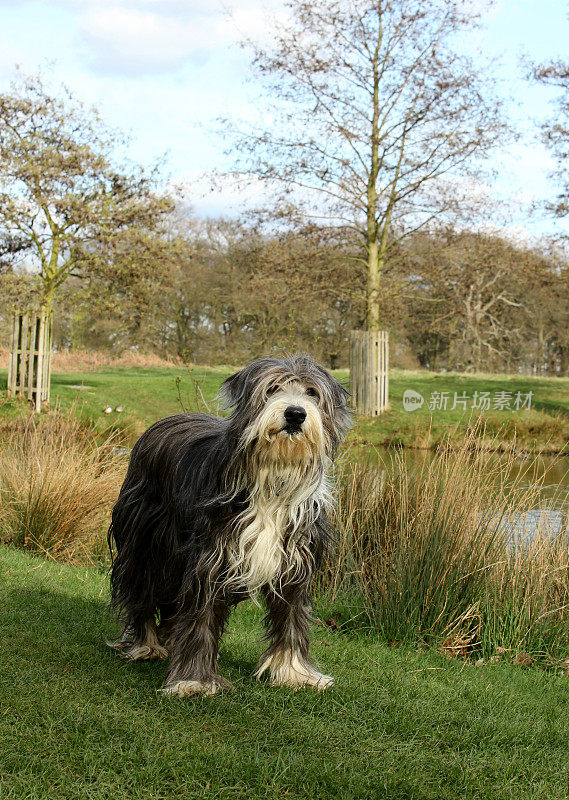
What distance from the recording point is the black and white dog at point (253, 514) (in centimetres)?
325

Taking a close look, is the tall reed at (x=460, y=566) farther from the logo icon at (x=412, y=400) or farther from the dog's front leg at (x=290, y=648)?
the logo icon at (x=412, y=400)

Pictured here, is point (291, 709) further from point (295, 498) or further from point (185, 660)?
point (295, 498)

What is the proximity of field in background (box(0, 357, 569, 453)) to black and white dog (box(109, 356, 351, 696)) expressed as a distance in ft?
24.4

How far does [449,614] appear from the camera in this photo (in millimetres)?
4945

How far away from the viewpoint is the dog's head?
10.3 feet

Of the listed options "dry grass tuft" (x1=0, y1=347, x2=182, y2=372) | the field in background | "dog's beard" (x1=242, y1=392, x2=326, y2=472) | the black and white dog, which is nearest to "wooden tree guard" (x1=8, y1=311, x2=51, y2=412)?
the field in background

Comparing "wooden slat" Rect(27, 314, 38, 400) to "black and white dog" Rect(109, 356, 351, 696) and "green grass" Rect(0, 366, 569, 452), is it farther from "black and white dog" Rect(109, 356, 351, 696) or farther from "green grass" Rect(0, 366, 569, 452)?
"black and white dog" Rect(109, 356, 351, 696)

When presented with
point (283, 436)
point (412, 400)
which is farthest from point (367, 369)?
point (283, 436)

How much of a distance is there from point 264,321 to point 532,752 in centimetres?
2633

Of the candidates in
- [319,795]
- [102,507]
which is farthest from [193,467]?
[102,507]

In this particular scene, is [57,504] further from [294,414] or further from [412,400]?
[412,400]

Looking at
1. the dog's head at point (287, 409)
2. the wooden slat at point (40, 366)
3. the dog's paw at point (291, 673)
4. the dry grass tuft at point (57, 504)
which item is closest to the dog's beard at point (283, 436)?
the dog's head at point (287, 409)

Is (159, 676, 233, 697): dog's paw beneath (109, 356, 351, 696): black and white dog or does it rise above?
beneath

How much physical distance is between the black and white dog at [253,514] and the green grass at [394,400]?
7.06 meters
